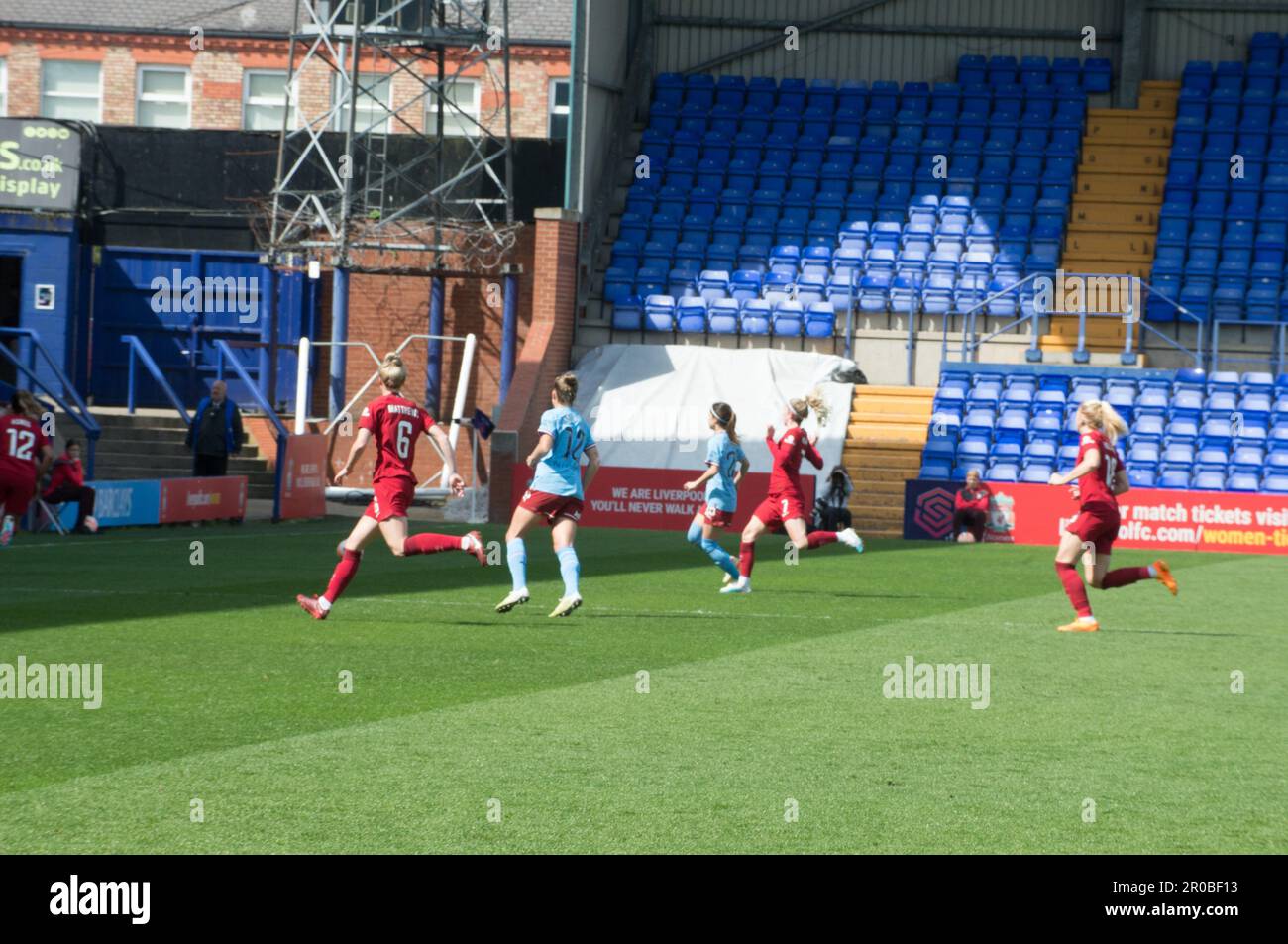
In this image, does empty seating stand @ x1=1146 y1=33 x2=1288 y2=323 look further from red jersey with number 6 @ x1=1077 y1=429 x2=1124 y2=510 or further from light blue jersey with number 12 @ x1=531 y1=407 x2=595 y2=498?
light blue jersey with number 12 @ x1=531 y1=407 x2=595 y2=498

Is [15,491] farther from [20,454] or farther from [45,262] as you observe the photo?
[45,262]

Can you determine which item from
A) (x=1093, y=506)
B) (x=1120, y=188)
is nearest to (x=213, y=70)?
(x=1120, y=188)

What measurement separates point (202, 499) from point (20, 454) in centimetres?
805

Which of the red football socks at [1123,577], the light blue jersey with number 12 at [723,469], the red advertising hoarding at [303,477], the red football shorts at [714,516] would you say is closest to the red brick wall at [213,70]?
the red advertising hoarding at [303,477]

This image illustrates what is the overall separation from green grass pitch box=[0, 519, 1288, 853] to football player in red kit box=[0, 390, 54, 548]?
55.3 inches

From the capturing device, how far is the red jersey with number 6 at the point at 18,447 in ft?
64.4

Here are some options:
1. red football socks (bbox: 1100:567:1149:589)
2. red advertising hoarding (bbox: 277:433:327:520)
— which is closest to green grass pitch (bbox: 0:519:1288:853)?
red football socks (bbox: 1100:567:1149:589)

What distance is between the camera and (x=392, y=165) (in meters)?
37.8

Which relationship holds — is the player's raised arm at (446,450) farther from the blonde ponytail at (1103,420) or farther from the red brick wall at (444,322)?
the red brick wall at (444,322)

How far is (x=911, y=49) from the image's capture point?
42031 millimetres

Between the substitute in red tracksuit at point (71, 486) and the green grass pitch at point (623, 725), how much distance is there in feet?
19.5

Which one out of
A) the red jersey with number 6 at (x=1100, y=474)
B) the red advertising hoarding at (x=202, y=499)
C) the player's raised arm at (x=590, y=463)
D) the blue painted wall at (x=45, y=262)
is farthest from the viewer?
the blue painted wall at (x=45, y=262)
